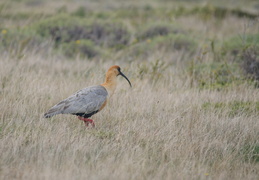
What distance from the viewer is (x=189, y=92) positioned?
8109mm

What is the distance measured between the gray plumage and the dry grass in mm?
220

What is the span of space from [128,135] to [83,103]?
3.26 feet

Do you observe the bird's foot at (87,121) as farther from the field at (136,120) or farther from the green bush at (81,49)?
the green bush at (81,49)

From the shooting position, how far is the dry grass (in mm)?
4613

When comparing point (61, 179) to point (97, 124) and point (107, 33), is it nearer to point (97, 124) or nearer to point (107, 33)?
point (97, 124)

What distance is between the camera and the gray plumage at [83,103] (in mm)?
5902

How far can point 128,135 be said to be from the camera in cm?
564

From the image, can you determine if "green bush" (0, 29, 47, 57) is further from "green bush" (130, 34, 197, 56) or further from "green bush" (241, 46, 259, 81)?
"green bush" (241, 46, 259, 81)

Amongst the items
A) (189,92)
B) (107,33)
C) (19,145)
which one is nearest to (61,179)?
(19,145)

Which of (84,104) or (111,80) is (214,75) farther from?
(84,104)

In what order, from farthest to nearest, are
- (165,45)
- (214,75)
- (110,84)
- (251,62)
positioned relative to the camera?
(165,45), (251,62), (214,75), (110,84)

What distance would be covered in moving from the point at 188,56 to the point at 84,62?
3631 millimetres

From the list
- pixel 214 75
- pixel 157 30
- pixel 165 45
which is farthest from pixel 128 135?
pixel 157 30

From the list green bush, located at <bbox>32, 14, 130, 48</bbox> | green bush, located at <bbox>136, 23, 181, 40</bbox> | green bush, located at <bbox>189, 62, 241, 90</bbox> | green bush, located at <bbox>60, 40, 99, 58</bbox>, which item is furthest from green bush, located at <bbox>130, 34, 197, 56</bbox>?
green bush, located at <bbox>189, 62, 241, 90</bbox>
